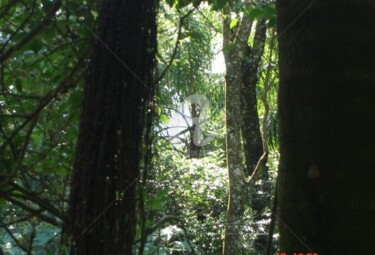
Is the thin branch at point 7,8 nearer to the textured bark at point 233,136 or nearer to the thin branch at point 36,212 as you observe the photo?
the thin branch at point 36,212

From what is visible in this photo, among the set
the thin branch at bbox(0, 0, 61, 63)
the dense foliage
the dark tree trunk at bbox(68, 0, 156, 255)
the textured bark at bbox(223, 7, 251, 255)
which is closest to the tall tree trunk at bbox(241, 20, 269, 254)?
the textured bark at bbox(223, 7, 251, 255)

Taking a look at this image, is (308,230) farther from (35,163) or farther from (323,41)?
(35,163)

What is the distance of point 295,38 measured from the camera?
120 centimetres

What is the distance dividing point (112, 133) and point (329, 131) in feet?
1.99

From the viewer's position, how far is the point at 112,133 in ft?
4.78

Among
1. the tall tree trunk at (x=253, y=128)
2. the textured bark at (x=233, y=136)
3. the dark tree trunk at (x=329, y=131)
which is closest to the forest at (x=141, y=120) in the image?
the dark tree trunk at (x=329, y=131)

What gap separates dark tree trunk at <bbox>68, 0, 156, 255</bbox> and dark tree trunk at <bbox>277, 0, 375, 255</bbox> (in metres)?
0.47

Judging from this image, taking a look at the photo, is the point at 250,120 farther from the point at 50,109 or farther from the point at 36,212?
the point at 36,212

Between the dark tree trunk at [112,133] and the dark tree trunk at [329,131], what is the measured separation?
0.47 m

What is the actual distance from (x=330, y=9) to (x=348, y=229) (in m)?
0.47

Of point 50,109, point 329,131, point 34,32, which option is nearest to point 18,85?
point 50,109

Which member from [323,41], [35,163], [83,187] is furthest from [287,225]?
[35,163]

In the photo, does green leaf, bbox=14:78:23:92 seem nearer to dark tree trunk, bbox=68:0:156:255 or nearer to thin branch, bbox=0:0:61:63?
thin branch, bbox=0:0:61:63

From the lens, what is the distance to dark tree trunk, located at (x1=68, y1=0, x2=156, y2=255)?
144 cm
